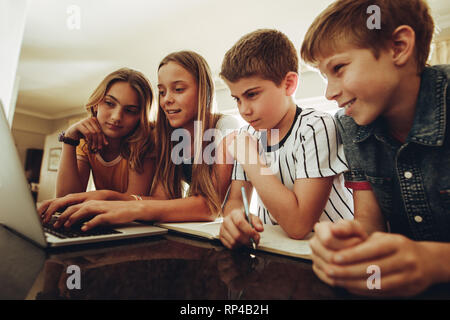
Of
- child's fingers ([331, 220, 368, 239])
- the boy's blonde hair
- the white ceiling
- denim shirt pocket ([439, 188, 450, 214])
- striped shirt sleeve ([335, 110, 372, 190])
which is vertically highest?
the white ceiling

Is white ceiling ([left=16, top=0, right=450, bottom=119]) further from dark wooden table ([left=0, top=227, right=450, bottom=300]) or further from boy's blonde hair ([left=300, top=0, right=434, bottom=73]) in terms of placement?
dark wooden table ([left=0, top=227, right=450, bottom=300])

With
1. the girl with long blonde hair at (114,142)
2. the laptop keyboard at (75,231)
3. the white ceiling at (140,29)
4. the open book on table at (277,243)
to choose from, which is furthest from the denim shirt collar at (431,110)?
the white ceiling at (140,29)

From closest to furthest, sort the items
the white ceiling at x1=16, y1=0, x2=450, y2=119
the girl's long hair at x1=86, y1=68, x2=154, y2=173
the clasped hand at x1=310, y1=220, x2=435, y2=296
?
the clasped hand at x1=310, y1=220, x2=435, y2=296, the girl's long hair at x1=86, y1=68, x2=154, y2=173, the white ceiling at x1=16, y1=0, x2=450, y2=119

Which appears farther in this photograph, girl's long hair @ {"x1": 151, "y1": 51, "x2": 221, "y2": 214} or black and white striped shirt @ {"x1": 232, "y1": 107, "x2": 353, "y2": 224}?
girl's long hair @ {"x1": 151, "y1": 51, "x2": 221, "y2": 214}

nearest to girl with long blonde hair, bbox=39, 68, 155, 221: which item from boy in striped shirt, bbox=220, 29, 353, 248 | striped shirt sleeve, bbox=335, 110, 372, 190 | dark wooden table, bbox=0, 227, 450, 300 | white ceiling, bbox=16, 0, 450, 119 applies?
boy in striped shirt, bbox=220, 29, 353, 248

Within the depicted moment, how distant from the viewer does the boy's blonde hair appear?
1.74 feet

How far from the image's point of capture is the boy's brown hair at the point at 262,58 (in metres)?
0.82

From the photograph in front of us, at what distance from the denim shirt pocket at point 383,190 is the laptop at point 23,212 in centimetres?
53

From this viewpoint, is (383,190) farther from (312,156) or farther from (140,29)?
(140,29)

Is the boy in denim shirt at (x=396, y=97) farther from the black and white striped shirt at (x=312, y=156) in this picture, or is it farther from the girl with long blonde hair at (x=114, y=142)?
the girl with long blonde hair at (x=114, y=142)

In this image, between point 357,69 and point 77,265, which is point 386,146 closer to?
point 357,69

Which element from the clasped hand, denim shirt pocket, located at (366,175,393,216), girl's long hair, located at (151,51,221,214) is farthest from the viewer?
girl's long hair, located at (151,51,221,214)

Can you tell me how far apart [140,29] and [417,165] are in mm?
3055

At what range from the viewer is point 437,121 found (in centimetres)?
52
